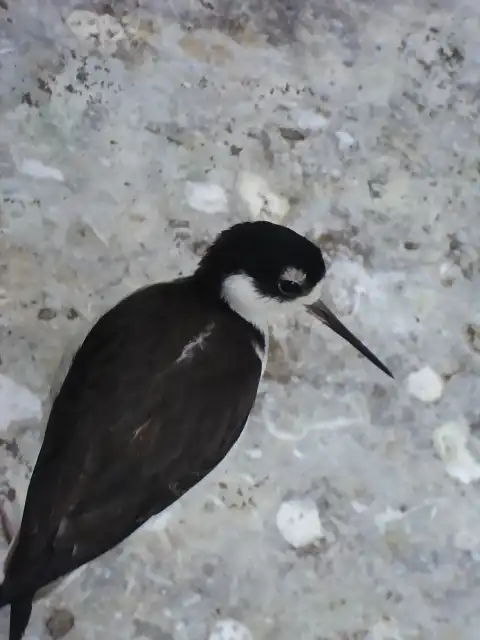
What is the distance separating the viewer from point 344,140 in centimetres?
132

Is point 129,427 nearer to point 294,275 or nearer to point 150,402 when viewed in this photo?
point 150,402

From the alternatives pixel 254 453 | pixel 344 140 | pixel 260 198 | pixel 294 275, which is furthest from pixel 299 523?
pixel 344 140

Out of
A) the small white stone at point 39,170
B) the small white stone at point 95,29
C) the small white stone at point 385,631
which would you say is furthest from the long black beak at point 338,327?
the small white stone at point 95,29

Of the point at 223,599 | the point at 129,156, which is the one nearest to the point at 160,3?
the point at 129,156

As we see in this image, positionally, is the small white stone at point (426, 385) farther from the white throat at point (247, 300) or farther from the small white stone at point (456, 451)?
the white throat at point (247, 300)

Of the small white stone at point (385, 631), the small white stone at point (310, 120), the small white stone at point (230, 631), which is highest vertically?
the small white stone at point (310, 120)

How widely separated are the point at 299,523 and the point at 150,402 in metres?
0.34

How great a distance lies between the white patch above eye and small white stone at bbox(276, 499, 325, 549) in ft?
1.10

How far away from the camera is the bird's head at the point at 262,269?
918mm

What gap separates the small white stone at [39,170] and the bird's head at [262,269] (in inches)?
14.3

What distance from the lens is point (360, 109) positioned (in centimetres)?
135

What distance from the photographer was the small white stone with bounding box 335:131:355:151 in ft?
4.33

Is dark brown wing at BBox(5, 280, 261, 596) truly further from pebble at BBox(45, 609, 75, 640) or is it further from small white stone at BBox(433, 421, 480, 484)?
small white stone at BBox(433, 421, 480, 484)

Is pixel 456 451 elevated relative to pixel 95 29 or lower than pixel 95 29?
lower
